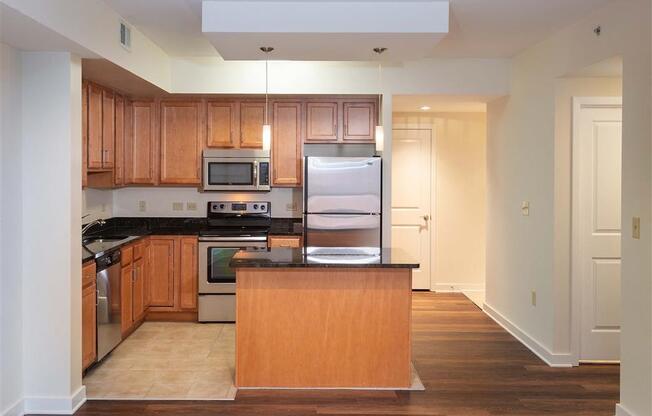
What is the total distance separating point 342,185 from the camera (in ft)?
18.4

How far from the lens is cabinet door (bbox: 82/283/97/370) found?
13.4 feet

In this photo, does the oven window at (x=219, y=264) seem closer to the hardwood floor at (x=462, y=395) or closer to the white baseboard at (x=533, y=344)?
the hardwood floor at (x=462, y=395)

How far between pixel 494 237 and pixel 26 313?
424 cm

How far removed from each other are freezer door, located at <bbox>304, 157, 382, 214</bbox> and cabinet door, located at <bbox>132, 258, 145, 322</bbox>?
156 cm

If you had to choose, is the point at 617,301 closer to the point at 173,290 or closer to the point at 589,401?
the point at 589,401

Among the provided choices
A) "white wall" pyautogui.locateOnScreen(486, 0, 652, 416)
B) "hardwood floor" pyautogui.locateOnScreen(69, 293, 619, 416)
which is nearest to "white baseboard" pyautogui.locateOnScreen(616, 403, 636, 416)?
"white wall" pyautogui.locateOnScreen(486, 0, 652, 416)

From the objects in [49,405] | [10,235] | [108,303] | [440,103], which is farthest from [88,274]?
[440,103]

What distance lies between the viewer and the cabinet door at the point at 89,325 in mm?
4075

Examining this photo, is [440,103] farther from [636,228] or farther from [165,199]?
[636,228]

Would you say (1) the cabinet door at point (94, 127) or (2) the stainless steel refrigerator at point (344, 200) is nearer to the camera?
(1) the cabinet door at point (94, 127)

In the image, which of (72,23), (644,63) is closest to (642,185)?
(644,63)

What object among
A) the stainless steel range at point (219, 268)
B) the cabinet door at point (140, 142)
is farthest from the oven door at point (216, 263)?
the cabinet door at point (140, 142)

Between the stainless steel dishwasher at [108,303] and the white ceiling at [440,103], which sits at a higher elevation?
the white ceiling at [440,103]

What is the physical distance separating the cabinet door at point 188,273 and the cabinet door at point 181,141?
Answer: 650 millimetres
